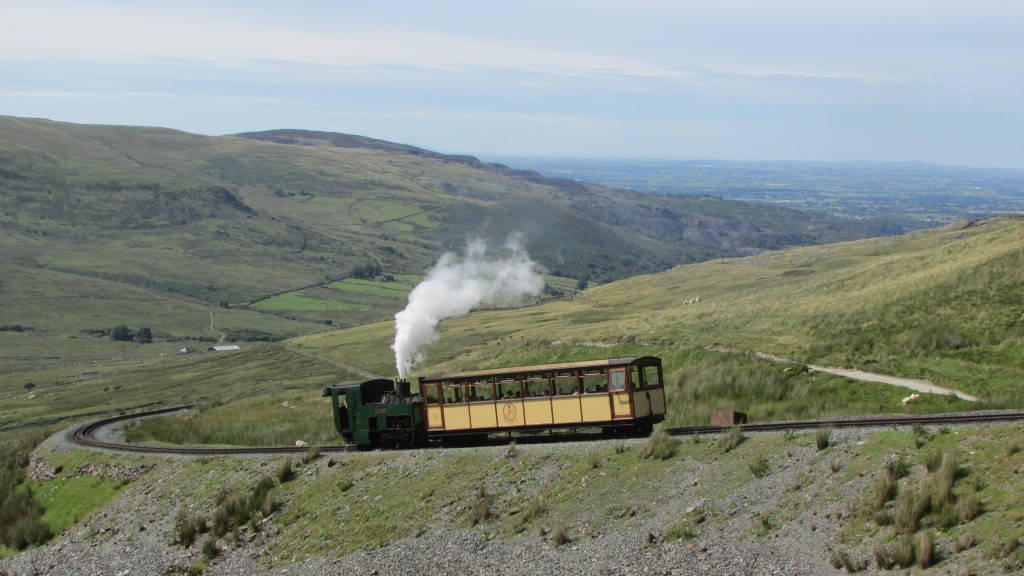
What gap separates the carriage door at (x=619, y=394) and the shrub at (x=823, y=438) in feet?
22.1

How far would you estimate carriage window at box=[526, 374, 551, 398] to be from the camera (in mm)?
30219

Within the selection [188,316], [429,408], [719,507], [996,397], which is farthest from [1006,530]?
[188,316]

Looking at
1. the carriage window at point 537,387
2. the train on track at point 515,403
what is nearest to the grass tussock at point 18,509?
the train on track at point 515,403

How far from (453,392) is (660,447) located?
9.19m

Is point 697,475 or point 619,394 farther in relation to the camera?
point 619,394

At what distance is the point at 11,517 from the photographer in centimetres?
3731

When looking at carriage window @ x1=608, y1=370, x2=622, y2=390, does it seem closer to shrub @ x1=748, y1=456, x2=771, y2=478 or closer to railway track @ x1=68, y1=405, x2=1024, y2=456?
railway track @ x1=68, y1=405, x2=1024, y2=456

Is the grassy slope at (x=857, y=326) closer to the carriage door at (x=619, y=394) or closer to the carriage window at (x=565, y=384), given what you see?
the carriage door at (x=619, y=394)

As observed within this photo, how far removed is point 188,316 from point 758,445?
165 m

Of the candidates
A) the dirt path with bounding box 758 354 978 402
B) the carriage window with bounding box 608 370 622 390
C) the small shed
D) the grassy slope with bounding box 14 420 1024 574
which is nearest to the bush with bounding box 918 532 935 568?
the grassy slope with bounding box 14 420 1024 574

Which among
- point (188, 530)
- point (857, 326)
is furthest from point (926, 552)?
point (857, 326)

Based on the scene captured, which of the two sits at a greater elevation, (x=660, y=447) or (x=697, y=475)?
(x=660, y=447)

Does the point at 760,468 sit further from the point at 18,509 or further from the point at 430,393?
the point at 18,509

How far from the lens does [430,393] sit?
1291 inches
